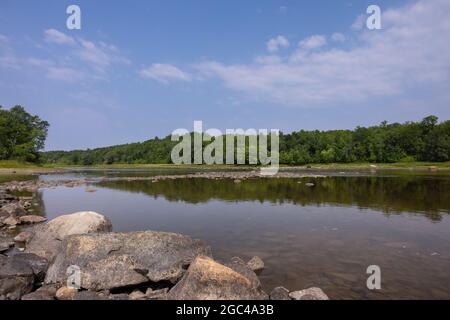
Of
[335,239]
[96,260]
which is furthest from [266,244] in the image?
[96,260]

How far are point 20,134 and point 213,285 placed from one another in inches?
4879

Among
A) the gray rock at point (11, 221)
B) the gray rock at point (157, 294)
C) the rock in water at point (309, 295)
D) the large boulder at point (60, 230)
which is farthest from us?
the gray rock at point (11, 221)

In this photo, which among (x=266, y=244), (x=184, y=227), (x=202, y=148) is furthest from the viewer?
(x=202, y=148)

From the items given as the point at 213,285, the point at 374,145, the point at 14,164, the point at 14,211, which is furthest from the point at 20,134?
the point at 374,145

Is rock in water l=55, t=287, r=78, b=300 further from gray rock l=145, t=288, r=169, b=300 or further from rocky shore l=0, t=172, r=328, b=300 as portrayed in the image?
Answer: gray rock l=145, t=288, r=169, b=300

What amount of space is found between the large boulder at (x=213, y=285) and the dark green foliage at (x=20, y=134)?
115211 millimetres

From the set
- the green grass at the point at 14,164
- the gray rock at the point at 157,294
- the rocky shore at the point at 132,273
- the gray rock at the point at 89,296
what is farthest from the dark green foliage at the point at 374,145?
the gray rock at the point at 89,296

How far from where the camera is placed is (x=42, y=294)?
28.5 ft

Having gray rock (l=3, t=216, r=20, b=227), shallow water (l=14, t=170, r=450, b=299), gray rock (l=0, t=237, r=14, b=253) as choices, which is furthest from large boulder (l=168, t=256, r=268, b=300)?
gray rock (l=3, t=216, r=20, b=227)

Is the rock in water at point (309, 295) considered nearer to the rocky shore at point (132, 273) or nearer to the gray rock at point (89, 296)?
the rocky shore at point (132, 273)

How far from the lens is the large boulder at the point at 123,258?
30.8 feet
